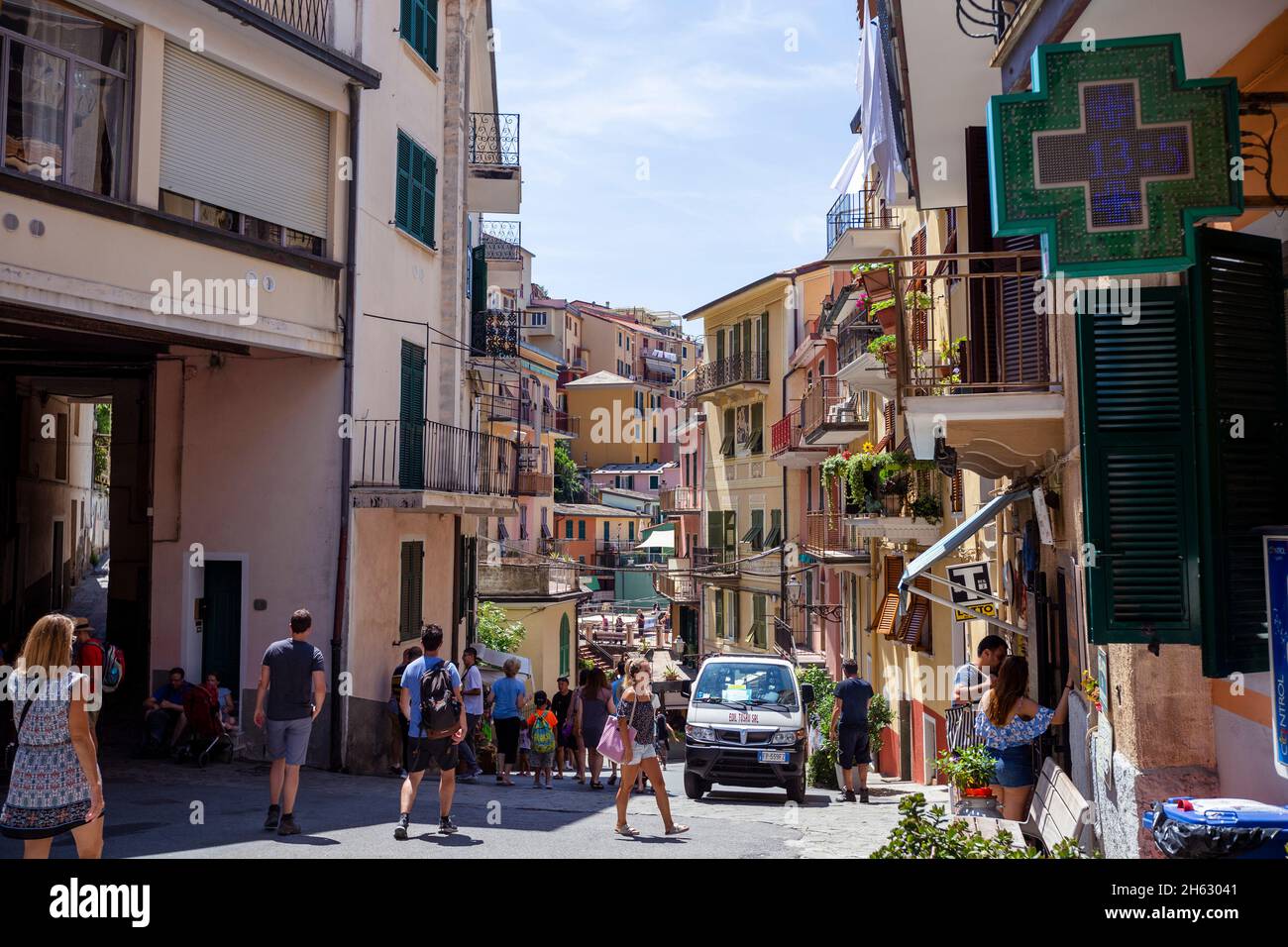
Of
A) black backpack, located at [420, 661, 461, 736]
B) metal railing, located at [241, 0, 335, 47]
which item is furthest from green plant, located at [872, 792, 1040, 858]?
metal railing, located at [241, 0, 335, 47]

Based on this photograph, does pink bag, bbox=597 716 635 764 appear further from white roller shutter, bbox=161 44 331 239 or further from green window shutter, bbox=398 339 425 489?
white roller shutter, bbox=161 44 331 239

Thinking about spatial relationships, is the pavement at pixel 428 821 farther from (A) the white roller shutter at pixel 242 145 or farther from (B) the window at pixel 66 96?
(A) the white roller shutter at pixel 242 145

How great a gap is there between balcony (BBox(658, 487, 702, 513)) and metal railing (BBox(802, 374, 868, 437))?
18.2m

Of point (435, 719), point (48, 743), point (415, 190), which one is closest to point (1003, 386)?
point (435, 719)

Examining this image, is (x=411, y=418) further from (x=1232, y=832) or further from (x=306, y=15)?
(x=1232, y=832)

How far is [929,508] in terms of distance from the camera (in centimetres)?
2084

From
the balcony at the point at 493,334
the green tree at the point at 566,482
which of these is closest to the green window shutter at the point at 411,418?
the balcony at the point at 493,334

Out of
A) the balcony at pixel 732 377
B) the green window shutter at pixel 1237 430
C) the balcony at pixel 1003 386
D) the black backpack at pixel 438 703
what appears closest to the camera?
the green window shutter at pixel 1237 430

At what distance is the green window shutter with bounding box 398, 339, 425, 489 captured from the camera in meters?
19.0

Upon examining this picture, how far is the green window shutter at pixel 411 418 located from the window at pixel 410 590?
118 centimetres

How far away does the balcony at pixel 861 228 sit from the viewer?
25547 mm

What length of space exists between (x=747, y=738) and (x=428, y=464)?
7.08 metres

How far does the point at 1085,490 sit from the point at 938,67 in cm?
642

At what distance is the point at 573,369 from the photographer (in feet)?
296
